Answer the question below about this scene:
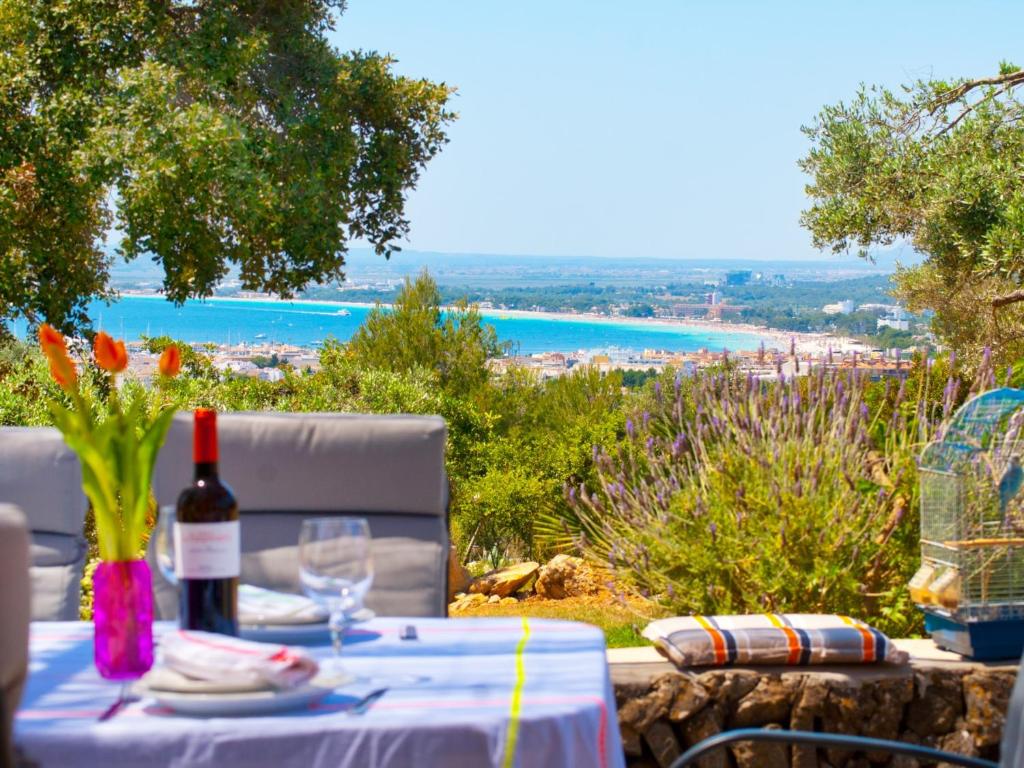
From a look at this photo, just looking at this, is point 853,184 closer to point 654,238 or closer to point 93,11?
point 93,11

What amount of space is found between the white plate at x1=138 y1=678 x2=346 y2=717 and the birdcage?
2167mm

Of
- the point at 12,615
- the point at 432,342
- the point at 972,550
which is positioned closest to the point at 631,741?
the point at 972,550

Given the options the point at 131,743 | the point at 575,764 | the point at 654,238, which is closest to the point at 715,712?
the point at 575,764

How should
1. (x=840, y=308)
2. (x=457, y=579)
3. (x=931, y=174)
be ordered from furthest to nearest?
(x=840, y=308), (x=931, y=174), (x=457, y=579)

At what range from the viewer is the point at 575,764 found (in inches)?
60.4

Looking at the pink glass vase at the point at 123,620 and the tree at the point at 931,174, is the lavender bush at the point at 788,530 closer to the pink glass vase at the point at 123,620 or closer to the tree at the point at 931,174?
the pink glass vase at the point at 123,620

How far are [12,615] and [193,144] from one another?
7.22 metres

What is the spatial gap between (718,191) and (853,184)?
157ft

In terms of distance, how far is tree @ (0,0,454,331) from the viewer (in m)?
8.29

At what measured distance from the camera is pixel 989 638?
328cm

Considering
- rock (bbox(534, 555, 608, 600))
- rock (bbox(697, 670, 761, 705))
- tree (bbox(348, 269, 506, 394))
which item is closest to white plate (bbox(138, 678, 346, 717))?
rock (bbox(697, 670, 761, 705))

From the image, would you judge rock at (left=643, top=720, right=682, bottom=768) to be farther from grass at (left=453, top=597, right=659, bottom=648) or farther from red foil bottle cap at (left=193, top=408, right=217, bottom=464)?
red foil bottle cap at (left=193, top=408, right=217, bottom=464)

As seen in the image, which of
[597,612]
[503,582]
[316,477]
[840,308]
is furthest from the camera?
[840,308]

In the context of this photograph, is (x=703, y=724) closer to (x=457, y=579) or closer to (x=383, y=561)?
(x=383, y=561)
